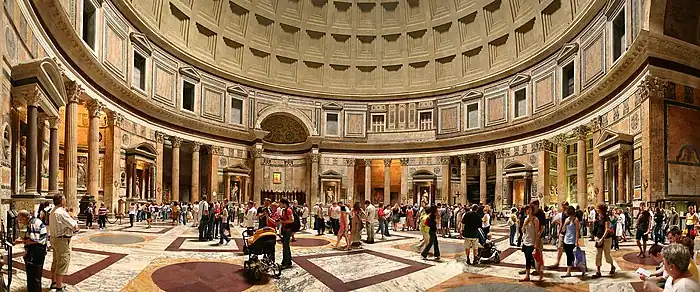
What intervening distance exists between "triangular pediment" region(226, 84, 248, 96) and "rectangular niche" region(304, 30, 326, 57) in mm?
7250

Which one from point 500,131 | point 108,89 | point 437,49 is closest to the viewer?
point 108,89

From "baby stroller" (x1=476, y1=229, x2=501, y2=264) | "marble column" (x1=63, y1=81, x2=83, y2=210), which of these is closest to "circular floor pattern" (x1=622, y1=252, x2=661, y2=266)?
"baby stroller" (x1=476, y1=229, x2=501, y2=264)

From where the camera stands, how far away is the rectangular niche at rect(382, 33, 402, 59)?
4112 centimetres

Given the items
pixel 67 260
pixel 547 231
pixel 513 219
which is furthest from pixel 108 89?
pixel 547 231

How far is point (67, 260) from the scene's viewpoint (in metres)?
7.64

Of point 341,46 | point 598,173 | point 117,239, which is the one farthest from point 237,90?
point 598,173

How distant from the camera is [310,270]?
34.2 feet

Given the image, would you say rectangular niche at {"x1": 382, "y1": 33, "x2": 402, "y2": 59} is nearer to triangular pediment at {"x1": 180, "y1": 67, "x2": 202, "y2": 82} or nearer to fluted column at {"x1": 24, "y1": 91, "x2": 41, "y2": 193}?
triangular pediment at {"x1": 180, "y1": 67, "x2": 202, "y2": 82}

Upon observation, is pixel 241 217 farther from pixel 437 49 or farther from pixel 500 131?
pixel 437 49

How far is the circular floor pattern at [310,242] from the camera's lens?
50.2 ft

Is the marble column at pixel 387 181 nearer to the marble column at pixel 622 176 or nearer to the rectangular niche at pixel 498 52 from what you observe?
the rectangular niche at pixel 498 52

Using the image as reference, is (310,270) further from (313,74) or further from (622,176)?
(313,74)

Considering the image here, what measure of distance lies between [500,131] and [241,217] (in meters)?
20.1

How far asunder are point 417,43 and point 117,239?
32.1m
